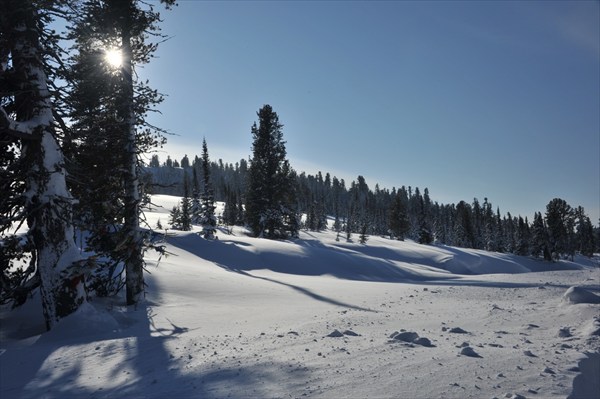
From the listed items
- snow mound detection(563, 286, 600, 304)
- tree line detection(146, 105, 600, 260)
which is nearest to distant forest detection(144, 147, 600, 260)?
tree line detection(146, 105, 600, 260)

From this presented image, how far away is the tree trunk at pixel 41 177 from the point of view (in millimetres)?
7637

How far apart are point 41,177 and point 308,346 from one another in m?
6.53

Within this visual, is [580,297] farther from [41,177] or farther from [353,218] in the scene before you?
[353,218]

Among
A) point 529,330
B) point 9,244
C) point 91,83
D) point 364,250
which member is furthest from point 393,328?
point 364,250

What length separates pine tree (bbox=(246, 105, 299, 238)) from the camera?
33106 mm

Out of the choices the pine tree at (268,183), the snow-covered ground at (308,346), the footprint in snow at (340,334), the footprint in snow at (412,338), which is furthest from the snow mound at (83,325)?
the pine tree at (268,183)

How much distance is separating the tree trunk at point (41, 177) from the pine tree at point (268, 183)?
25.0 m

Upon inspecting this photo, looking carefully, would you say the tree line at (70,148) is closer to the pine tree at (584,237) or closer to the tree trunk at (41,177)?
the tree trunk at (41,177)

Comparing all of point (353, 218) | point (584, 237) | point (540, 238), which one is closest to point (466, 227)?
point (540, 238)

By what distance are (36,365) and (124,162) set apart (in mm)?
6216

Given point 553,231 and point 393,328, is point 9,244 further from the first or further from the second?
point 553,231

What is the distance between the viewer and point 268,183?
3334 centimetres

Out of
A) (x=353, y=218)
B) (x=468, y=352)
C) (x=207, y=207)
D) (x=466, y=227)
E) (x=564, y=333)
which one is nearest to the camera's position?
(x=468, y=352)

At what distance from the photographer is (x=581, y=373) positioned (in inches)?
146
